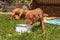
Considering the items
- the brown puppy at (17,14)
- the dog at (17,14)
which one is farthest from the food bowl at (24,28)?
the brown puppy at (17,14)

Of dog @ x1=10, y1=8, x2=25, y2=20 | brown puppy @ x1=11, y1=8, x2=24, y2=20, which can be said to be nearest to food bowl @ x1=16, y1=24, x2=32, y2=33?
dog @ x1=10, y1=8, x2=25, y2=20

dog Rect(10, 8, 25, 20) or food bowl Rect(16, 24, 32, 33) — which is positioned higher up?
food bowl Rect(16, 24, 32, 33)

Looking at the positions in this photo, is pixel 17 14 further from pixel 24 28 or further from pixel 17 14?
pixel 24 28

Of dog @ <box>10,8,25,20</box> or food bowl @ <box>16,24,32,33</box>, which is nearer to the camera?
food bowl @ <box>16,24,32,33</box>

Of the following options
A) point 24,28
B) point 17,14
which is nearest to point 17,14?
point 17,14

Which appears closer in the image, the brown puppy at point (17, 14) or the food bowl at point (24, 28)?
the food bowl at point (24, 28)

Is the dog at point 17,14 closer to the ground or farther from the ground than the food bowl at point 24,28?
closer to the ground

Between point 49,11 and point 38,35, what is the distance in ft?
20.2

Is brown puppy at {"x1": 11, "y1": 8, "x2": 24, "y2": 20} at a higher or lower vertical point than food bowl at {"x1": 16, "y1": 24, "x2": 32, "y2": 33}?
lower

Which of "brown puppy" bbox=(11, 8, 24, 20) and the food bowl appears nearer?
the food bowl

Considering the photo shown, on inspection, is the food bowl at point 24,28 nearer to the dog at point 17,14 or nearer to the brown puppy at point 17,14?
the dog at point 17,14

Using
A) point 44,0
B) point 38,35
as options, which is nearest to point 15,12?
point 44,0

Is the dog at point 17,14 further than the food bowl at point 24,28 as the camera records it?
Yes

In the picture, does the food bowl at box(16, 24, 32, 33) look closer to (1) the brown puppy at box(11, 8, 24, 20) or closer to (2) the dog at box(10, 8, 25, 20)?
(2) the dog at box(10, 8, 25, 20)
